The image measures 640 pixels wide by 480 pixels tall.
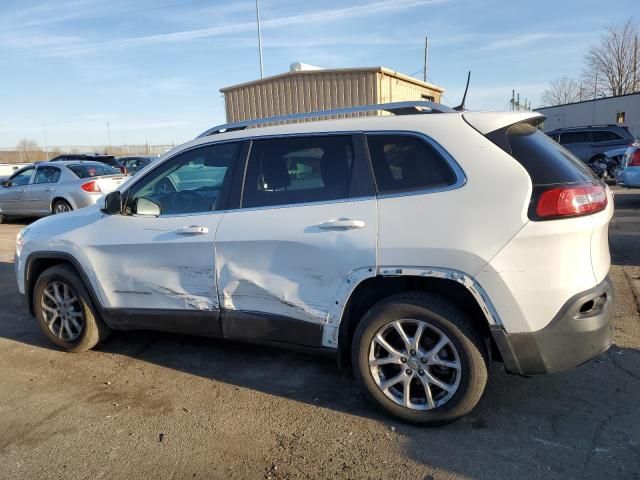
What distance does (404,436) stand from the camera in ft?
9.79

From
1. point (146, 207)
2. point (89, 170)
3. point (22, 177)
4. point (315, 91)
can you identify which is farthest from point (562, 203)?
point (22, 177)

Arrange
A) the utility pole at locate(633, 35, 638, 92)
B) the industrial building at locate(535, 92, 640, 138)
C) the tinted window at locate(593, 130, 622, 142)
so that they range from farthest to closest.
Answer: the utility pole at locate(633, 35, 638, 92)
the industrial building at locate(535, 92, 640, 138)
the tinted window at locate(593, 130, 622, 142)

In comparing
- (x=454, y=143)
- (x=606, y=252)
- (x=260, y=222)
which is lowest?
(x=606, y=252)

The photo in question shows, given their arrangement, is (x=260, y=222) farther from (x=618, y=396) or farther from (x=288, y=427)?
(x=618, y=396)

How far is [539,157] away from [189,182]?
2429 mm

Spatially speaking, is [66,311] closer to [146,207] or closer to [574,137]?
[146,207]

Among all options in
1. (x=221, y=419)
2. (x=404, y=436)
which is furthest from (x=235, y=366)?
(x=404, y=436)

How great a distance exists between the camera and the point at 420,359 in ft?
9.87

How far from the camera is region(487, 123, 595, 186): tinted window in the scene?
109 inches

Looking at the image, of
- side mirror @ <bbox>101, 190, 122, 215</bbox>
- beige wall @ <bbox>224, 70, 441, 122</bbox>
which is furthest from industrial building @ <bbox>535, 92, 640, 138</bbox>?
side mirror @ <bbox>101, 190, 122, 215</bbox>

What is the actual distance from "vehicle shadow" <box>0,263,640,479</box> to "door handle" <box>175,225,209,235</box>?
1118 mm

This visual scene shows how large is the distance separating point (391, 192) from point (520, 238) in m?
0.76

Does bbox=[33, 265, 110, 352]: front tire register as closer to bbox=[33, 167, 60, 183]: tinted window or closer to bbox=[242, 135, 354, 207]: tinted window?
bbox=[242, 135, 354, 207]: tinted window

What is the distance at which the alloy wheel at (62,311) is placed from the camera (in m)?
4.31
